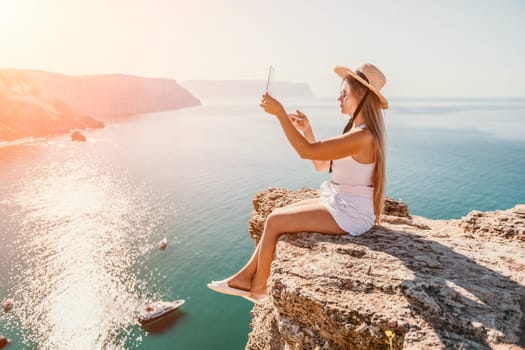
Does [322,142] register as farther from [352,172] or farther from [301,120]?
[301,120]

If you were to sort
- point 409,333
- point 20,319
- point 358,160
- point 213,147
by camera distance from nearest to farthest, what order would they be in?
1. point 409,333
2. point 358,160
3. point 20,319
4. point 213,147

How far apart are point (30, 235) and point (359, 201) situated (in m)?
47.7

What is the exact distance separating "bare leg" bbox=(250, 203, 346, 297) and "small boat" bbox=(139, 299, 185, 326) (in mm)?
26962

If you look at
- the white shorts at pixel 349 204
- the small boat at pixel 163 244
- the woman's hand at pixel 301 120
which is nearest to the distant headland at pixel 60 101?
the small boat at pixel 163 244

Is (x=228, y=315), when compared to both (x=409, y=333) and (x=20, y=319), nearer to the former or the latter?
(x=20, y=319)

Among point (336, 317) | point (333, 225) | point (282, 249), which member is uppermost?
point (333, 225)

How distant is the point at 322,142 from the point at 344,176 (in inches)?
31.5

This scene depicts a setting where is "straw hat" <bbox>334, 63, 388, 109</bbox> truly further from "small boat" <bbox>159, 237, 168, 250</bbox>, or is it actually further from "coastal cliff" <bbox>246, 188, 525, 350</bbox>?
"small boat" <bbox>159, 237, 168, 250</bbox>

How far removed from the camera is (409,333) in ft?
10.4

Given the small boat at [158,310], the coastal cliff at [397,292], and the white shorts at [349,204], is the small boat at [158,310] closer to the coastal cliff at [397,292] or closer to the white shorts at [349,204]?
the coastal cliff at [397,292]

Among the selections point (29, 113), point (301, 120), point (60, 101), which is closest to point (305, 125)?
point (301, 120)

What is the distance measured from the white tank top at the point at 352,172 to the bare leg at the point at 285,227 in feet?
1.70

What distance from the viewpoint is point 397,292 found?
12.0 feet

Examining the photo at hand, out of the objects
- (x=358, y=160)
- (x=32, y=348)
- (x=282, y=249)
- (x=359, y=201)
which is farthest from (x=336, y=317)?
(x=32, y=348)
